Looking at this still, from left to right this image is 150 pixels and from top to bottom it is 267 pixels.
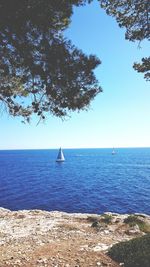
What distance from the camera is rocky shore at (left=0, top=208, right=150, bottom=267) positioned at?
12.3 m

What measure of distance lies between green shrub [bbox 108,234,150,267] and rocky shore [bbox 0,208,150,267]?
381mm

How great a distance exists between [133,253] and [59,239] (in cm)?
521

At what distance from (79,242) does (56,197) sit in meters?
48.2

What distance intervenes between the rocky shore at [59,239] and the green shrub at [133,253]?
15.0 inches

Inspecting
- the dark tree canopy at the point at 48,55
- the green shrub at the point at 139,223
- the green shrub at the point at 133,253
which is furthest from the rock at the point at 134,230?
the dark tree canopy at the point at 48,55

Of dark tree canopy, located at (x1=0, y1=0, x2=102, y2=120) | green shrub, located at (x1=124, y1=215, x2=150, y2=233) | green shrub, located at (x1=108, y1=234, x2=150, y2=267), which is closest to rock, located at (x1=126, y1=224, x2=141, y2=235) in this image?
green shrub, located at (x1=124, y1=215, x2=150, y2=233)

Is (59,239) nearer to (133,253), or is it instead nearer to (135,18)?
(133,253)

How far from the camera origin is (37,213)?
26.3 metres

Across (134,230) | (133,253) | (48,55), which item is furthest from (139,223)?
(48,55)

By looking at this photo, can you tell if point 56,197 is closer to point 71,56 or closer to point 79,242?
point 79,242

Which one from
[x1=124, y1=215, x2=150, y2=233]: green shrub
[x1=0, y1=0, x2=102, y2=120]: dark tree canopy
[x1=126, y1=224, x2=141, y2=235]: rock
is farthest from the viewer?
[x1=124, y1=215, x2=150, y2=233]: green shrub

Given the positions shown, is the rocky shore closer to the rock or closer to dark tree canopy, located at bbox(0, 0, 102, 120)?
the rock

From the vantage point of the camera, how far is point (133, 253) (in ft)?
39.7

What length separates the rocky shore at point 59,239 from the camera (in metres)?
12.3
